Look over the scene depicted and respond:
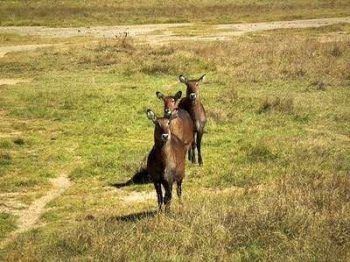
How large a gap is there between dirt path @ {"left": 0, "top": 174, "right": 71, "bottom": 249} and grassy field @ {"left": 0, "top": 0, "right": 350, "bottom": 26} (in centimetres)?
4761

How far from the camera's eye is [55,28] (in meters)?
56.2

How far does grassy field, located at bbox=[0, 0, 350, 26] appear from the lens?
6347 centimetres

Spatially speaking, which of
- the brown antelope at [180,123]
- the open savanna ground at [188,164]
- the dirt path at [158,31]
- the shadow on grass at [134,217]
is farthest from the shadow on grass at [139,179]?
the dirt path at [158,31]

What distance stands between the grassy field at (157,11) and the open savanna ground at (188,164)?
29.8 metres

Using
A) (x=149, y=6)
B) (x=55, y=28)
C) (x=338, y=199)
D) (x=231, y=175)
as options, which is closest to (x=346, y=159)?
(x=231, y=175)

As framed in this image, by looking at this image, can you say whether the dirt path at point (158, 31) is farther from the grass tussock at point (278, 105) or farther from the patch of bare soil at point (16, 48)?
the grass tussock at point (278, 105)

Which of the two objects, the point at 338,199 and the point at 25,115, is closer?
the point at 338,199

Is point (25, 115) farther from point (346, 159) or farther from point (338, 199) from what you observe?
point (338, 199)

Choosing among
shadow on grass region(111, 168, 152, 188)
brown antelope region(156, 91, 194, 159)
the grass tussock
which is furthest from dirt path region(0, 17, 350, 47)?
shadow on grass region(111, 168, 152, 188)

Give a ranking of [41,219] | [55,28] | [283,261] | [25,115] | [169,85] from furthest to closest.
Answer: [55,28] < [169,85] < [25,115] < [41,219] < [283,261]

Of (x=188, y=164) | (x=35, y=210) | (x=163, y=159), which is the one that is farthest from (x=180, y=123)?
(x=35, y=210)

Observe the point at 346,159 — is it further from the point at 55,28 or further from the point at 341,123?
the point at 55,28

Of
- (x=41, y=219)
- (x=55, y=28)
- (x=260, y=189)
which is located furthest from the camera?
(x=55, y=28)

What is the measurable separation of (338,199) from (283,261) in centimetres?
288
